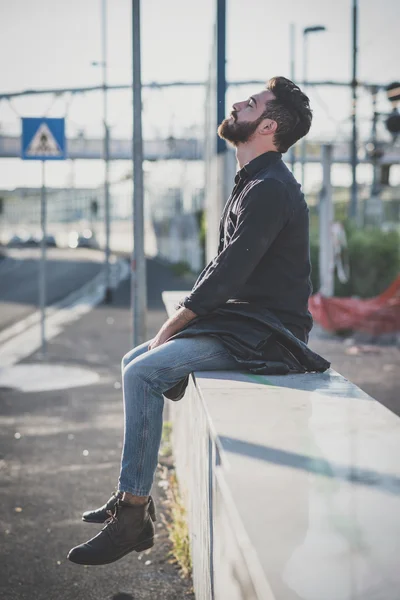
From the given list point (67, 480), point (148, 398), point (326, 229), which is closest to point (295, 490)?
point (148, 398)

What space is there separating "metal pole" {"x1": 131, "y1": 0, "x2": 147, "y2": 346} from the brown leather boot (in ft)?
13.9

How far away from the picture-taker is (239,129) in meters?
3.88

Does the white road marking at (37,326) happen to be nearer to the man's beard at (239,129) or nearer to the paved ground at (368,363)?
the paved ground at (368,363)

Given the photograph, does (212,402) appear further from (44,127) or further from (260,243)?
(44,127)

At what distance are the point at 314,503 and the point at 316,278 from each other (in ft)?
63.4

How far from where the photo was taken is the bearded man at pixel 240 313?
3404 mm

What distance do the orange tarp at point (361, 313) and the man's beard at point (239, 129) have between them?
10501 mm

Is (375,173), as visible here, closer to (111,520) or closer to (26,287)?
(26,287)

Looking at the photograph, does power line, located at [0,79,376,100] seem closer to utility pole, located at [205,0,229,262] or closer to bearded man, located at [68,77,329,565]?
utility pole, located at [205,0,229,262]

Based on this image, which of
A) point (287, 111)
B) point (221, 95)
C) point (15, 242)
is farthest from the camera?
point (15, 242)

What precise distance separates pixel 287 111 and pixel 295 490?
2.13 m

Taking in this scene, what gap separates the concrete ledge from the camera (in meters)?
1.70

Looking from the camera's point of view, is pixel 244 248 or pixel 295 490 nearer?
pixel 295 490

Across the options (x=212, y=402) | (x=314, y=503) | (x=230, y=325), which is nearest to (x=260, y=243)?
(x=230, y=325)
